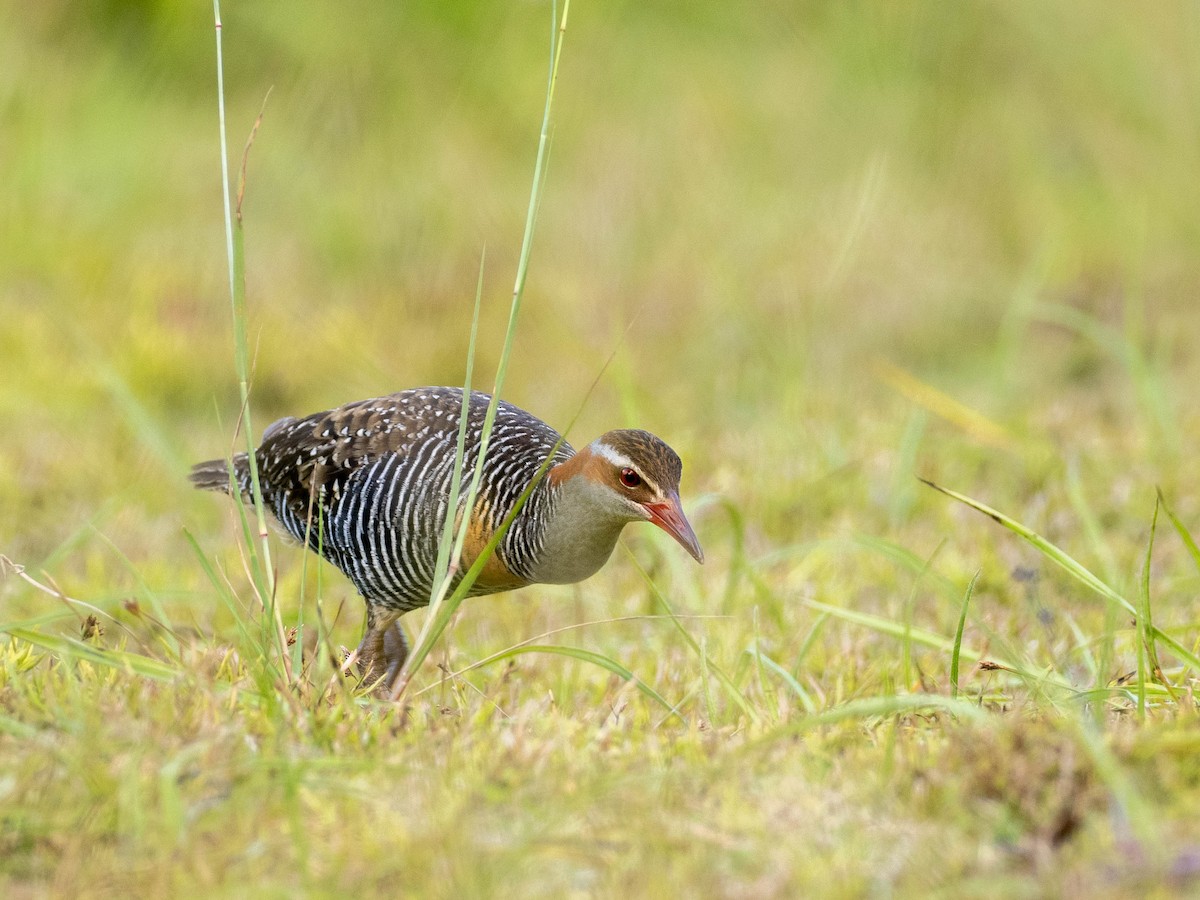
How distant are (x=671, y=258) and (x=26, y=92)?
4044 mm

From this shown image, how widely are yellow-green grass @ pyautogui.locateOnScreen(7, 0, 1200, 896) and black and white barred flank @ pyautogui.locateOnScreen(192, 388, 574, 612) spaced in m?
0.33

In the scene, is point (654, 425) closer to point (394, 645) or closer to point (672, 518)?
point (394, 645)

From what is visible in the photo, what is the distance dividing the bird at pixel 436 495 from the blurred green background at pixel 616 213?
2072 millimetres

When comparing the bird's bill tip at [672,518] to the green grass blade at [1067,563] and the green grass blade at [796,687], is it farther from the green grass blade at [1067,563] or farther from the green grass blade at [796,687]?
the green grass blade at [1067,563]

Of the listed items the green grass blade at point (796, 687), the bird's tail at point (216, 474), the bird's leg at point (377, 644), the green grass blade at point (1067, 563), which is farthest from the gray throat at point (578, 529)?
the bird's tail at point (216, 474)

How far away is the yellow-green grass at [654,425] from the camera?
2459mm

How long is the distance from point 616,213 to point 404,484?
5.27 meters

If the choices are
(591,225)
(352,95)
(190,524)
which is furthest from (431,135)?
(190,524)

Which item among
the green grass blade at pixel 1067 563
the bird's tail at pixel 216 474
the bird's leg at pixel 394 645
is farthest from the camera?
the bird's tail at pixel 216 474

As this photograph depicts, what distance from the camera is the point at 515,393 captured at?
745cm

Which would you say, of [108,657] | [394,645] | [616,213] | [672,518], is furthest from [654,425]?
[108,657]

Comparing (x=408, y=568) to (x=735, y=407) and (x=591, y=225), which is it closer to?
(x=735, y=407)

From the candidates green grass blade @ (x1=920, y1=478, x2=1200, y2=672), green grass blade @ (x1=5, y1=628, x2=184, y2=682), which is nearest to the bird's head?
green grass blade @ (x1=920, y1=478, x2=1200, y2=672)

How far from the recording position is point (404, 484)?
3918 millimetres
